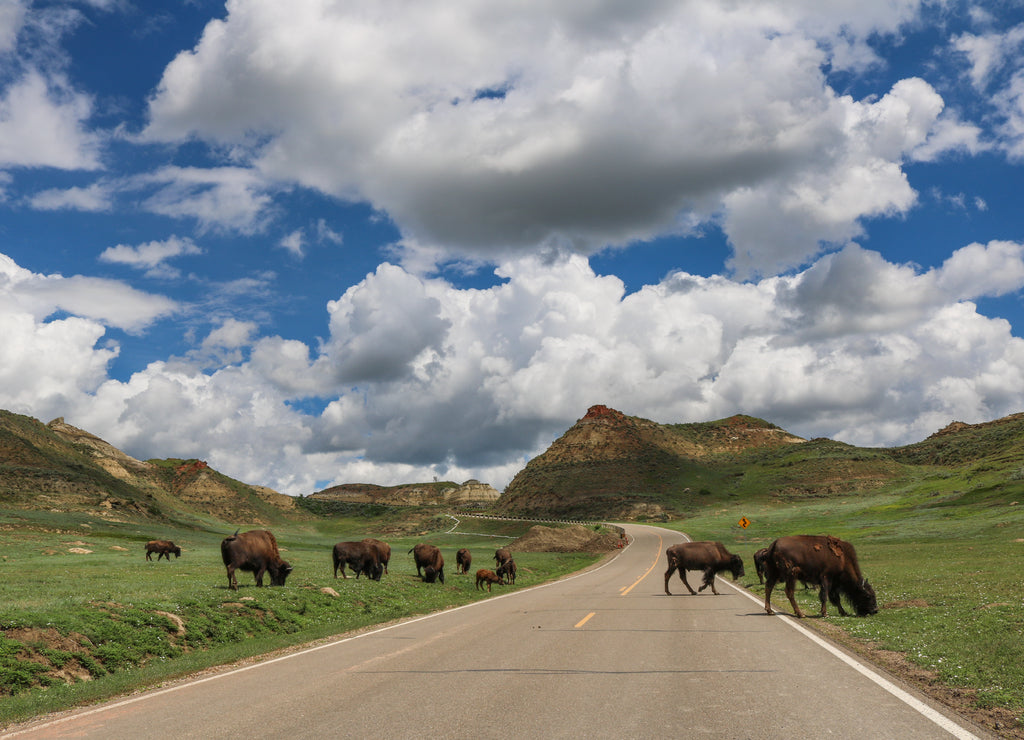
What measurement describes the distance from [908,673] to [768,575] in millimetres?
7788

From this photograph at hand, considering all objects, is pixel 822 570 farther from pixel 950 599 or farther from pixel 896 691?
pixel 896 691

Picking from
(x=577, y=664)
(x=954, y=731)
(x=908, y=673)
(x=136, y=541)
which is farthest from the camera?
(x=136, y=541)

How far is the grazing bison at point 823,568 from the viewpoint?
17.3m

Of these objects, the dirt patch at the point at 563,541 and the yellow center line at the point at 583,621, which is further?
the dirt patch at the point at 563,541

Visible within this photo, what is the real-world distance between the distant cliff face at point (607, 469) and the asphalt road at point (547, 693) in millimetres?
113357

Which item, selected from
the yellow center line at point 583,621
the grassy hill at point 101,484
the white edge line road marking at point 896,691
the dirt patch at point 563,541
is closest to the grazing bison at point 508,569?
the yellow center line at point 583,621

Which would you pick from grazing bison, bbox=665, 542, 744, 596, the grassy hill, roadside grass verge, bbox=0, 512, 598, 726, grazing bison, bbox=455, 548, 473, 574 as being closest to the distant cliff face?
the grassy hill

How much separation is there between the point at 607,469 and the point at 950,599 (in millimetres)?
142625

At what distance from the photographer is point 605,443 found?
6909 inches

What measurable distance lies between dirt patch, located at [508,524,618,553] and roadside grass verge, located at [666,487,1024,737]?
46.5 ft

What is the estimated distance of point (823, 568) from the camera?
17391mm

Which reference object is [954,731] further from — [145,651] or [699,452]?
[699,452]

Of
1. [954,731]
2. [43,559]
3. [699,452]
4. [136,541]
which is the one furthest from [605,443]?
[954,731]

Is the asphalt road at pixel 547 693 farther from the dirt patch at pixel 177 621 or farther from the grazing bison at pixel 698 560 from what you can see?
the grazing bison at pixel 698 560
